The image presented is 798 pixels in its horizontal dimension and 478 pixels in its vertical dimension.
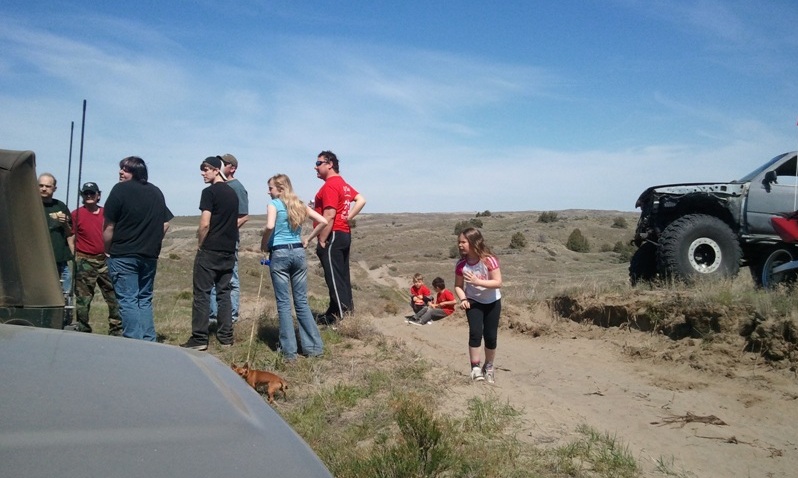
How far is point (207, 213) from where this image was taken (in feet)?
22.6

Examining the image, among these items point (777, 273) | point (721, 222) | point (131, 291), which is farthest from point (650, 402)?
point (131, 291)

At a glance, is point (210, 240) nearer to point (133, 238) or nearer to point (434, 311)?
point (133, 238)

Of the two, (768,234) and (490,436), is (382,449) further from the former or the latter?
(768,234)

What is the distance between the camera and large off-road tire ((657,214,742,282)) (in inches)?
375

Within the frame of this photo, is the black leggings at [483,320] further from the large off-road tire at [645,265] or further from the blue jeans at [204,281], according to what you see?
the large off-road tire at [645,265]

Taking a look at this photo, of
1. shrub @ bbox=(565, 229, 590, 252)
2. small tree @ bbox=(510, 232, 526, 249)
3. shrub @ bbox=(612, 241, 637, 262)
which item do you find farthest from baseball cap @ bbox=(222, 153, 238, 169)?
shrub @ bbox=(565, 229, 590, 252)

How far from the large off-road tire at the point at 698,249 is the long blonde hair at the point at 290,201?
5.46 metres

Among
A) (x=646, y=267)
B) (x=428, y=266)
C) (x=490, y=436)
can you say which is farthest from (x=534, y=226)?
(x=490, y=436)

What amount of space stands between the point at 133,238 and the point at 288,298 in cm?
157

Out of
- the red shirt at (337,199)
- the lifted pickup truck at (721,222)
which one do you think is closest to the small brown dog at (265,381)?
the red shirt at (337,199)

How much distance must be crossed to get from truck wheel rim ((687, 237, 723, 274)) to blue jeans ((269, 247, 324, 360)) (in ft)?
18.7

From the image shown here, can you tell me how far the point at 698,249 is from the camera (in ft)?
31.6

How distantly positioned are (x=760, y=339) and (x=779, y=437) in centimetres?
210

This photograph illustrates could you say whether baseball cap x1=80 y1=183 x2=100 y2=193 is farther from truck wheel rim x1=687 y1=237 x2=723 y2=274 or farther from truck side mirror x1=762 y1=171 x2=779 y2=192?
truck side mirror x1=762 y1=171 x2=779 y2=192
